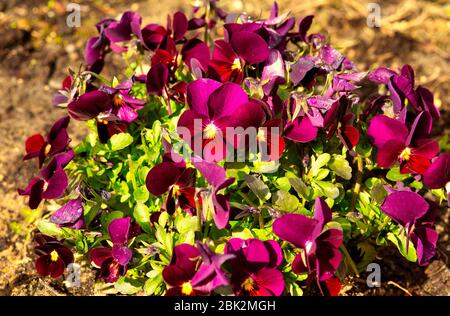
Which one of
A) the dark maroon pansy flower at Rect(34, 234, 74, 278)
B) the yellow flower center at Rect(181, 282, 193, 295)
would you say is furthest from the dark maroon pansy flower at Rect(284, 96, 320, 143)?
the dark maroon pansy flower at Rect(34, 234, 74, 278)

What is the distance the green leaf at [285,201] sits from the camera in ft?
5.57

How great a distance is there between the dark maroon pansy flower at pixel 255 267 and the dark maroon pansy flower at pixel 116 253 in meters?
0.29

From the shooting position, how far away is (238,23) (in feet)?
6.34

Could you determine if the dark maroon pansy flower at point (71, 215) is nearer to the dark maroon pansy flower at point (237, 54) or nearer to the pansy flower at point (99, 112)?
the pansy flower at point (99, 112)

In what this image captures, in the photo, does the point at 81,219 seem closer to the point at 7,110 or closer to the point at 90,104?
the point at 90,104

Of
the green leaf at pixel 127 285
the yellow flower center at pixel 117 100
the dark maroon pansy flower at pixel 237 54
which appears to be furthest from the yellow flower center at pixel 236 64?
the green leaf at pixel 127 285

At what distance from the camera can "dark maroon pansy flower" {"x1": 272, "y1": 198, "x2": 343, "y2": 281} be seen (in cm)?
155

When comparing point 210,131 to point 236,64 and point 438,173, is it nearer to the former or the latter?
point 236,64

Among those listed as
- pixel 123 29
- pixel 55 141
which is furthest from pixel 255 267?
pixel 123 29

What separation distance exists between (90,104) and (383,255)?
4.06 ft

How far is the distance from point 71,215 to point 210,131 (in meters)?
0.45
